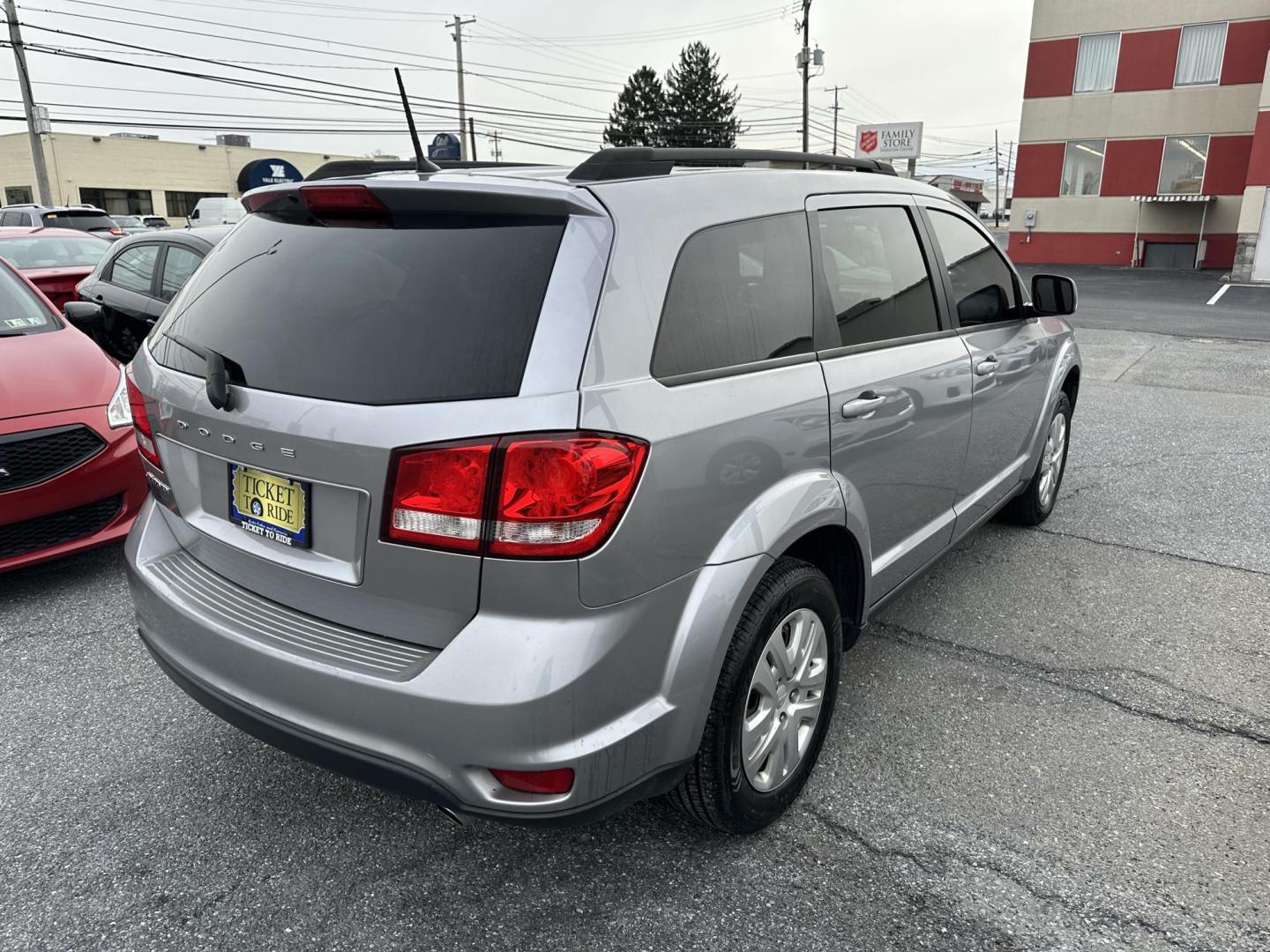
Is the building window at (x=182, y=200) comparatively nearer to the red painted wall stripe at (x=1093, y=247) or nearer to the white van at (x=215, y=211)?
the white van at (x=215, y=211)

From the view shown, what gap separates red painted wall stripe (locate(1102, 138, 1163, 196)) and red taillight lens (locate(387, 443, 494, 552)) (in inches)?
1235

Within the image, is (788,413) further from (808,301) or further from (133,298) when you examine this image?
(133,298)

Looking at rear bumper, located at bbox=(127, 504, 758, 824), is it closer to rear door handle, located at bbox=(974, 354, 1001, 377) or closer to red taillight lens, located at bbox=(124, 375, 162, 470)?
red taillight lens, located at bbox=(124, 375, 162, 470)

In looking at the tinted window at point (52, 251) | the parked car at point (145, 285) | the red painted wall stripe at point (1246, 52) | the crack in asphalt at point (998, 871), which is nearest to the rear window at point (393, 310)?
the crack in asphalt at point (998, 871)

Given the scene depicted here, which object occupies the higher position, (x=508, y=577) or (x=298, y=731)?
(x=508, y=577)

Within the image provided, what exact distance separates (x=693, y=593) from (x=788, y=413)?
0.56m

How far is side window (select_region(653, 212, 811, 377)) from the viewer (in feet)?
6.73

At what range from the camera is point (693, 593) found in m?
1.98

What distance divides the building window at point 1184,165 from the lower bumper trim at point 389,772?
3105cm

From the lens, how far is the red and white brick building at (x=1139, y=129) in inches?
1022

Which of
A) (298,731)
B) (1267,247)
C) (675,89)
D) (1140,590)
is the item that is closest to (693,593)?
(298,731)

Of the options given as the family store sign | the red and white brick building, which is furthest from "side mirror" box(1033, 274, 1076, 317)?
the red and white brick building

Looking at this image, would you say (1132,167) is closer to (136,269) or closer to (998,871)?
(136,269)

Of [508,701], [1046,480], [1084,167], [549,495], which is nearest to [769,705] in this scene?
[508,701]
